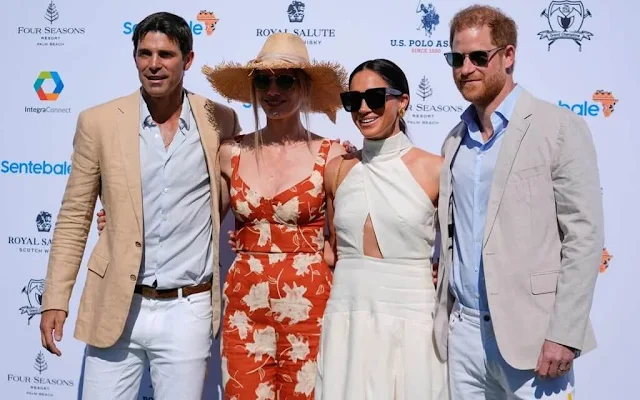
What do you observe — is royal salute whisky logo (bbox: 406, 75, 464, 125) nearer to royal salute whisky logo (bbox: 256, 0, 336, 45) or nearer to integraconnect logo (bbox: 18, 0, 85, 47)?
royal salute whisky logo (bbox: 256, 0, 336, 45)

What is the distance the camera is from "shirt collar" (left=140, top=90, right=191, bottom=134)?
9.52ft

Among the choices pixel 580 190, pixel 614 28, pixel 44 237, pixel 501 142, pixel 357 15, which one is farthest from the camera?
pixel 44 237

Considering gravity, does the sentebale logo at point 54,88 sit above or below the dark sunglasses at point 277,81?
above

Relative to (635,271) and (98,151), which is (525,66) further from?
(98,151)

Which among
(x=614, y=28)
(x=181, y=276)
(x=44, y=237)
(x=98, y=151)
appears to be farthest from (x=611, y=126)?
(x=44, y=237)

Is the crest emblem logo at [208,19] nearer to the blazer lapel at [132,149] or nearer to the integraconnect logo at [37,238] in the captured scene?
the blazer lapel at [132,149]

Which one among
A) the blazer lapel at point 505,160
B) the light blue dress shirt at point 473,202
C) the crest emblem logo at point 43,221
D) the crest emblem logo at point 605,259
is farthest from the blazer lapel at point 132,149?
the crest emblem logo at point 605,259

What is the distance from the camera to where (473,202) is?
2.45 meters

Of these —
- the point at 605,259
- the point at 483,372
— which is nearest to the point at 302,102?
the point at 483,372

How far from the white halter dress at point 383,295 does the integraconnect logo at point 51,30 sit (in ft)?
7.12

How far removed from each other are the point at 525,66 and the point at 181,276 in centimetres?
201

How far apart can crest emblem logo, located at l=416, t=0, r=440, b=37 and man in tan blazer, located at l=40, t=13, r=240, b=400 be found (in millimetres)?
1306

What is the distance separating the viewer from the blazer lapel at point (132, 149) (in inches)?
110

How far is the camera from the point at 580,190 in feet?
7.27
